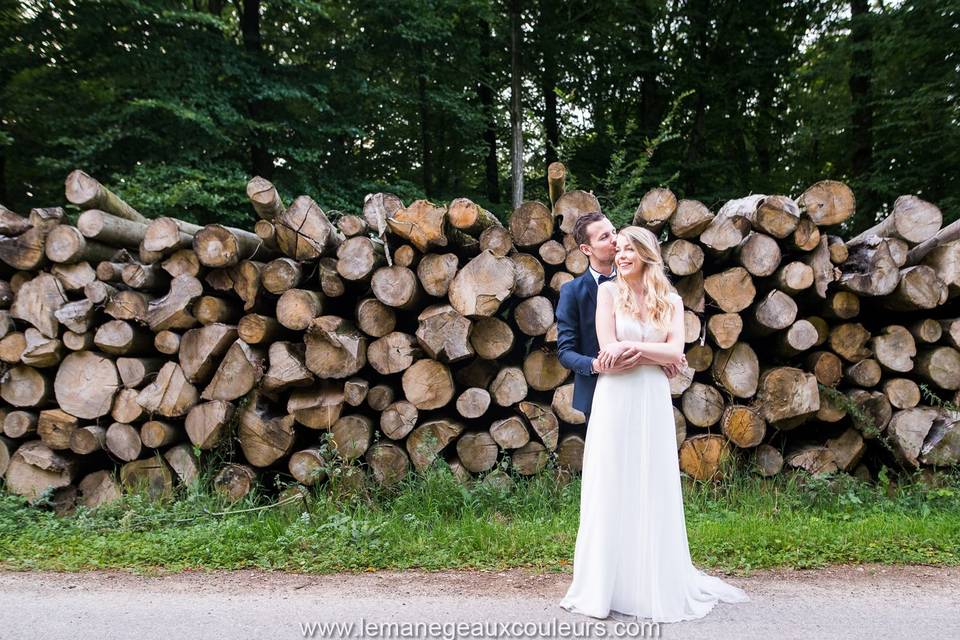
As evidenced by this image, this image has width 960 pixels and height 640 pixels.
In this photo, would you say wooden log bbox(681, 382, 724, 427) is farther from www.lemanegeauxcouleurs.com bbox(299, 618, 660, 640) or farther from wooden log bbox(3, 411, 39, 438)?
wooden log bbox(3, 411, 39, 438)

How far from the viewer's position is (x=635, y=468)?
2961mm

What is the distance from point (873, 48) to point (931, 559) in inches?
296

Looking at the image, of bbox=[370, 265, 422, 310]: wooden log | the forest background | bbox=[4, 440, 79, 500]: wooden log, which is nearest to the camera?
bbox=[370, 265, 422, 310]: wooden log

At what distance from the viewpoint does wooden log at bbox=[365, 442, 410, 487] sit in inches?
178

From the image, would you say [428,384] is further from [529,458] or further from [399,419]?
[529,458]

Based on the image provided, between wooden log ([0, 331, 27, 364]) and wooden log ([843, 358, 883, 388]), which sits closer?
wooden log ([843, 358, 883, 388])

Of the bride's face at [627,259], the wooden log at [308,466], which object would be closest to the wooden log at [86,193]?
the wooden log at [308,466]

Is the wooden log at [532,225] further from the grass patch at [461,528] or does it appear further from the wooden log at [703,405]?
the grass patch at [461,528]

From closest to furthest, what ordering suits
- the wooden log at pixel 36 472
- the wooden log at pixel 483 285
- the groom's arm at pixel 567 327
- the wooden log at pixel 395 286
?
the groom's arm at pixel 567 327 → the wooden log at pixel 483 285 → the wooden log at pixel 395 286 → the wooden log at pixel 36 472

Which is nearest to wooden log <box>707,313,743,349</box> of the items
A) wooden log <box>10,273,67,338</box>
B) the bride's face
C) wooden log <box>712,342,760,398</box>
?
wooden log <box>712,342,760,398</box>

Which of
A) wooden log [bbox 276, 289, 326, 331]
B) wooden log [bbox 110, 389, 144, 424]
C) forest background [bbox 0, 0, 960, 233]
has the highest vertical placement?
forest background [bbox 0, 0, 960, 233]

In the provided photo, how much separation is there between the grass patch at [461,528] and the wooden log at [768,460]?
0.09 m

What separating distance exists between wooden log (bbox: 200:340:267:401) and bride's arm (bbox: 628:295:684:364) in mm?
2874

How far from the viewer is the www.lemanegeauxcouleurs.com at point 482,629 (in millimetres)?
2691
